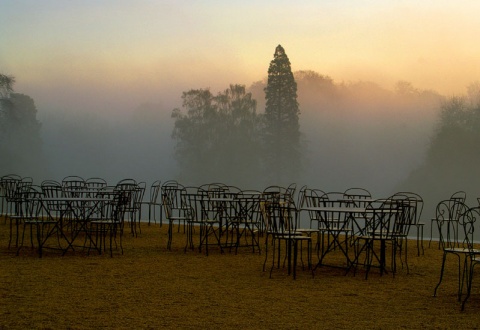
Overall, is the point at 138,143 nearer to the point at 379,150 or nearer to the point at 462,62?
the point at 379,150

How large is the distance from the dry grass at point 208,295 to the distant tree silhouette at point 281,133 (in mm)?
15721

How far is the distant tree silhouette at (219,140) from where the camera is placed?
24031mm

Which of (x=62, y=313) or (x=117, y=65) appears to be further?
(x=117, y=65)

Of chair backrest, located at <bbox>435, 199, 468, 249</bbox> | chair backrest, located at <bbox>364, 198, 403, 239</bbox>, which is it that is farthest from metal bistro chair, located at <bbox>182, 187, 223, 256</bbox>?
chair backrest, located at <bbox>435, 199, 468, 249</bbox>

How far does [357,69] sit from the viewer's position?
2042 centimetres

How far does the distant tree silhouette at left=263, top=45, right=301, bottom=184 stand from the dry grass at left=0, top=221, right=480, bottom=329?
619 inches

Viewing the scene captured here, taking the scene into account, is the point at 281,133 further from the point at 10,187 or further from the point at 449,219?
the point at 449,219

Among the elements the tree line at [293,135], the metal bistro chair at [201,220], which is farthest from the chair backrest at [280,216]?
the tree line at [293,135]

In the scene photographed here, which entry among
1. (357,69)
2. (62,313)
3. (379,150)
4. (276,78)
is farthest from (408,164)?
(62,313)

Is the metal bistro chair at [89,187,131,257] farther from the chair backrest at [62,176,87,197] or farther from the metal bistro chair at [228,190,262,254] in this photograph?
the metal bistro chair at [228,190,262,254]

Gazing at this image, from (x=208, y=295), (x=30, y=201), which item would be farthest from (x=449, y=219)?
(x=30, y=201)

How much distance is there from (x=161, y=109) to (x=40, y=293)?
17381 millimetres

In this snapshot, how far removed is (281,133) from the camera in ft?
78.9

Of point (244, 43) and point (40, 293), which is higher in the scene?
point (244, 43)
